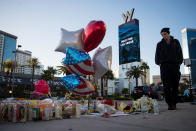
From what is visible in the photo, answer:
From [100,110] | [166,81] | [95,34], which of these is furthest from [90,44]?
[166,81]

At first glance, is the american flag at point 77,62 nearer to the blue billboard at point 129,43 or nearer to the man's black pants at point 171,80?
the man's black pants at point 171,80

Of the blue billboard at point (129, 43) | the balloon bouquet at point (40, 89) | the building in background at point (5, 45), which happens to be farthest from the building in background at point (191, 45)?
the building in background at point (5, 45)

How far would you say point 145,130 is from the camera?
2.72m

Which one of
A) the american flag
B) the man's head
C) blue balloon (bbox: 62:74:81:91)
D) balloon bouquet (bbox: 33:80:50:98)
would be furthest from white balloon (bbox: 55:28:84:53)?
balloon bouquet (bbox: 33:80:50:98)

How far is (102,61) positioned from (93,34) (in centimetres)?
100

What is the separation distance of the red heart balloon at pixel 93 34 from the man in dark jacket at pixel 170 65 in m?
2.11

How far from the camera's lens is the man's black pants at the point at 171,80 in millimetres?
5863

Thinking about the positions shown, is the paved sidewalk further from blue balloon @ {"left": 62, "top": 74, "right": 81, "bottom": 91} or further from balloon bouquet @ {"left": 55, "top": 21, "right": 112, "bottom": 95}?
balloon bouquet @ {"left": 55, "top": 21, "right": 112, "bottom": 95}

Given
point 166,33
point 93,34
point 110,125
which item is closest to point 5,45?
point 93,34

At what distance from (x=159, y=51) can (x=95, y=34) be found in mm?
2335

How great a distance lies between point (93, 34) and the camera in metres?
6.09

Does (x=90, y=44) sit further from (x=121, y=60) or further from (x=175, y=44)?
(x=121, y=60)

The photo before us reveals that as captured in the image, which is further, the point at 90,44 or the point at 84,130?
the point at 90,44

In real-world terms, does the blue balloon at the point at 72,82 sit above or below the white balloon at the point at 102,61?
below
